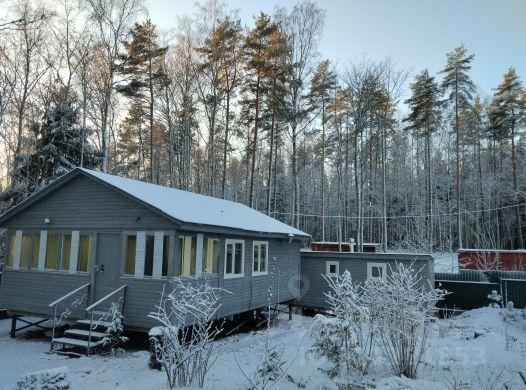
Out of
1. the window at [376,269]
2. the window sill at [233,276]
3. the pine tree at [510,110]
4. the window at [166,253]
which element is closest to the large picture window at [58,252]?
the window at [166,253]

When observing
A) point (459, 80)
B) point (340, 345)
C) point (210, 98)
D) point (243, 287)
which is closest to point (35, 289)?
point (243, 287)

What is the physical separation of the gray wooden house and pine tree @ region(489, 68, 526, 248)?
2418cm

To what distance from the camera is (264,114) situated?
2208cm

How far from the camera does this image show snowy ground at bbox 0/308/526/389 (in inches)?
244

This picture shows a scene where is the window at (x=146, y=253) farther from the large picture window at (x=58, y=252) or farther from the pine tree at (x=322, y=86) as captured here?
the pine tree at (x=322, y=86)

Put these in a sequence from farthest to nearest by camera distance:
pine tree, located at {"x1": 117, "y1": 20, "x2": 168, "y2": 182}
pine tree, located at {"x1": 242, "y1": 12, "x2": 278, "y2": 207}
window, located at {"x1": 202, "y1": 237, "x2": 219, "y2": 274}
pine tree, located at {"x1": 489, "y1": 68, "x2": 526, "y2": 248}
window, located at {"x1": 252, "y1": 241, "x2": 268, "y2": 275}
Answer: pine tree, located at {"x1": 489, "y1": 68, "x2": 526, "y2": 248}
pine tree, located at {"x1": 242, "y1": 12, "x2": 278, "y2": 207}
pine tree, located at {"x1": 117, "y1": 20, "x2": 168, "y2": 182}
window, located at {"x1": 252, "y1": 241, "x2": 268, "y2": 275}
window, located at {"x1": 202, "y1": 237, "x2": 219, "y2": 274}

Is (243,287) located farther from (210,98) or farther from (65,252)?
(210,98)

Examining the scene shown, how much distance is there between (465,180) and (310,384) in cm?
3472

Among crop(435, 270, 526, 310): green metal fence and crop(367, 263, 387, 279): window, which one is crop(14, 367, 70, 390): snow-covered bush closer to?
crop(367, 263, 387, 279): window

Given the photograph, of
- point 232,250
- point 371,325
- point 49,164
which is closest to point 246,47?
point 49,164

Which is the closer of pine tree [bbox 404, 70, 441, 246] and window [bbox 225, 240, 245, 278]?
window [bbox 225, 240, 245, 278]

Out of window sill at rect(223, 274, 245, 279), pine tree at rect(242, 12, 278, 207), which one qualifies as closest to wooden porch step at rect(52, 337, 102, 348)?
window sill at rect(223, 274, 245, 279)

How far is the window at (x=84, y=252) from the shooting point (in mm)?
10375

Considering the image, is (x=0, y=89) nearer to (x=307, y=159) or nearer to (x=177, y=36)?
(x=177, y=36)
